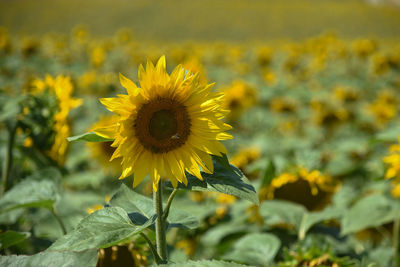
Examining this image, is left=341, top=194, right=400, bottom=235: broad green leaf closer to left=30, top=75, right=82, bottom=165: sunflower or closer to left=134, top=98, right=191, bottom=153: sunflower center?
left=134, top=98, right=191, bottom=153: sunflower center

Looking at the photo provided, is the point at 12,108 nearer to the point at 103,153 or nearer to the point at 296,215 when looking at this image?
the point at 296,215

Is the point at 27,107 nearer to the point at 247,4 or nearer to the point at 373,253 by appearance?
the point at 373,253

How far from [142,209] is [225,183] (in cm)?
→ 25

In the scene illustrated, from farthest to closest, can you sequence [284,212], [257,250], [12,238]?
1. [284,212]
2. [257,250]
3. [12,238]

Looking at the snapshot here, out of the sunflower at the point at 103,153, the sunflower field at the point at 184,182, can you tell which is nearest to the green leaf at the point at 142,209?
the sunflower field at the point at 184,182

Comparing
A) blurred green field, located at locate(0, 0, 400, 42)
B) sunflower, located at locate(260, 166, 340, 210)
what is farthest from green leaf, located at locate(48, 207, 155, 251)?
blurred green field, located at locate(0, 0, 400, 42)

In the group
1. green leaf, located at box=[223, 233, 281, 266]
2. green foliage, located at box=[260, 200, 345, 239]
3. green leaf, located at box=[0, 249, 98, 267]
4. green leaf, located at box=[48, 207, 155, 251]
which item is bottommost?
green leaf, located at box=[223, 233, 281, 266]

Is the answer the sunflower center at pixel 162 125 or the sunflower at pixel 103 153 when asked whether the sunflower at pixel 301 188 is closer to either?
the sunflower center at pixel 162 125

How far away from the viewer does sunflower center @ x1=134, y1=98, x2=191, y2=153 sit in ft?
2.73

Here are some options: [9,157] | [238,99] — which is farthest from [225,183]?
[238,99]

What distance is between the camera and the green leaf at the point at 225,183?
72cm

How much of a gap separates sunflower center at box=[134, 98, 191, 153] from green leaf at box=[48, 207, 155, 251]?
177 millimetres

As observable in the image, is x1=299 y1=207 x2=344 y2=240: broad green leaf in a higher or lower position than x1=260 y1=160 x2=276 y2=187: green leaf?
lower

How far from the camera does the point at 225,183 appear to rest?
2.45 ft
